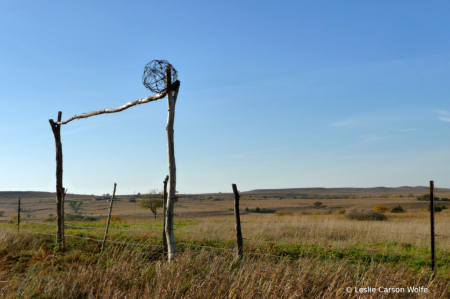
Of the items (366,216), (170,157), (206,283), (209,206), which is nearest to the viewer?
(206,283)

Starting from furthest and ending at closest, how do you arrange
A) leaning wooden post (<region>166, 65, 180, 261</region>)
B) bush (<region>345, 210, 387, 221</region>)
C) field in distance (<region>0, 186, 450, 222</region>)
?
field in distance (<region>0, 186, 450, 222</region>) < bush (<region>345, 210, 387, 221</region>) < leaning wooden post (<region>166, 65, 180, 261</region>)

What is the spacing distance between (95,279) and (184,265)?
1.50 metres

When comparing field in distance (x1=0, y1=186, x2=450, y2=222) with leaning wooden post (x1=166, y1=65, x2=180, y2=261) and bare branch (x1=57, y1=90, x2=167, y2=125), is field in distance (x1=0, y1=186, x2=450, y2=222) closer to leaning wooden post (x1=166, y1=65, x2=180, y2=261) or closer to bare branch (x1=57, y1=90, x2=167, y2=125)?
bare branch (x1=57, y1=90, x2=167, y2=125)

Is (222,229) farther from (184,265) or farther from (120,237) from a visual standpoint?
(184,265)

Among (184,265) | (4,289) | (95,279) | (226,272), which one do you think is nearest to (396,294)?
(226,272)

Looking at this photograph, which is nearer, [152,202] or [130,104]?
[130,104]

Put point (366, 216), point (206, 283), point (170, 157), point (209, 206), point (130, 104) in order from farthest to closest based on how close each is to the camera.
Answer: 1. point (209, 206)
2. point (366, 216)
3. point (130, 104)
4. point (170, 157)
5. point (206, 283)

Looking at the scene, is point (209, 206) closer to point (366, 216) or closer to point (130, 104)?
point (366, 216)

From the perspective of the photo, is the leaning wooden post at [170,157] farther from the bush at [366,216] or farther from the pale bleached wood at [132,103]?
the bush at [366,216]

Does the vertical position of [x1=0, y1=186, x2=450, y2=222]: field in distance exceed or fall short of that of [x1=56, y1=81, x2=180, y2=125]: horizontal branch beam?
it falls short

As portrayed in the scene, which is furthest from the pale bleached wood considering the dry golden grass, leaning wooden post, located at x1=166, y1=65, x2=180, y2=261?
the dry golden grass

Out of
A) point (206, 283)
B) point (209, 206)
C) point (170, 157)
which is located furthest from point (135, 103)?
point (209, 206)

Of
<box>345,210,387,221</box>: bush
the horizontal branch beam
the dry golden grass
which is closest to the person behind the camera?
the dry golden grass

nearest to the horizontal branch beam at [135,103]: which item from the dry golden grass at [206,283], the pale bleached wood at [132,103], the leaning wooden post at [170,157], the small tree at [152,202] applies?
the pale bleached wood at [132,103]
